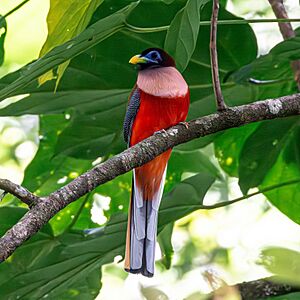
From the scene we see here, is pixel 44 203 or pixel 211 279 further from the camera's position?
pixel 211 279

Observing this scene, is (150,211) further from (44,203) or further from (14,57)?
(14,57)

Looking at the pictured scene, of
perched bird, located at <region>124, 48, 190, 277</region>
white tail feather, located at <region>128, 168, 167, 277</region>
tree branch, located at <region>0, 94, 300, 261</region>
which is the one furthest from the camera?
perched bird, located at <region>124, 48, 190, 277</region>

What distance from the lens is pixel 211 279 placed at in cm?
159

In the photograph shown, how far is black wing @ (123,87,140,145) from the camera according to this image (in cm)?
205

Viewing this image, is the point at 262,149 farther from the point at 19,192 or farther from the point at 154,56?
the point at 19,192

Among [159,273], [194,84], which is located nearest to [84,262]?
[194,84]

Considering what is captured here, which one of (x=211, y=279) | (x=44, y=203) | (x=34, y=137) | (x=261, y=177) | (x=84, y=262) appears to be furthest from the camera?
(x=34, y=137)

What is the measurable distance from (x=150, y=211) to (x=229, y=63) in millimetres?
478

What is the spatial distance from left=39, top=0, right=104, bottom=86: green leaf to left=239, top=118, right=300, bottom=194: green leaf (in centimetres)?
71

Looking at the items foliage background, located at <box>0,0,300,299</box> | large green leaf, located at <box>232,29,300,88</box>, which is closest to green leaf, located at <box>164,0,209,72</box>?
foliage background, located at <box>0,0,300,299</box>

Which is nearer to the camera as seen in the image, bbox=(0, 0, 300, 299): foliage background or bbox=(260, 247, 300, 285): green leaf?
bbox=(260, 247, 300, 285): green leaf

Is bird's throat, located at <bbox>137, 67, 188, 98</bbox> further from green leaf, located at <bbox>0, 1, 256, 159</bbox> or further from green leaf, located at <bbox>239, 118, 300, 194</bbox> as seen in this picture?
green leaf, located at <bbox>239, 118, 300, 194</bbox>

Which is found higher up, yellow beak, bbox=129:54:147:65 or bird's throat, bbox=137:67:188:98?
yellow beak, bbox=129:54:147:65

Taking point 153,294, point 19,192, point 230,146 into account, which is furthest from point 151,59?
point 19,192
